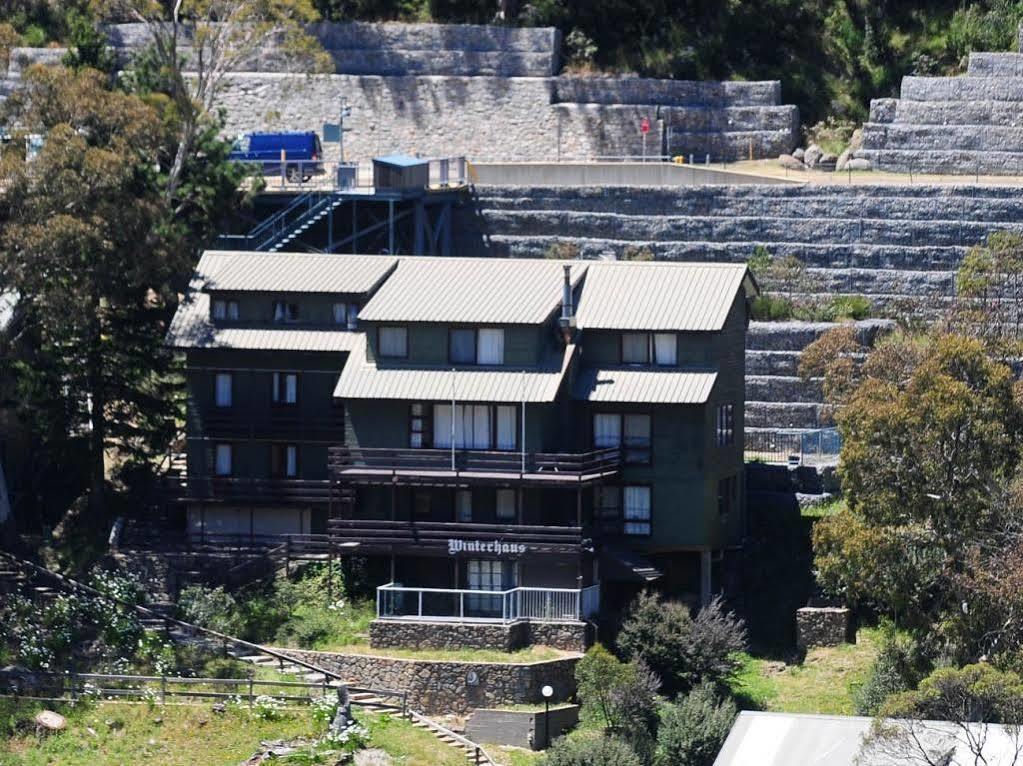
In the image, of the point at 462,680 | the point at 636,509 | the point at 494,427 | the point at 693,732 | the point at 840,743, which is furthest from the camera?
the point at 636,509

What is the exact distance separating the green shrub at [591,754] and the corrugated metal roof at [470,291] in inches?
452

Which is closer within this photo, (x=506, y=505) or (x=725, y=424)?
(x=506, y=505)

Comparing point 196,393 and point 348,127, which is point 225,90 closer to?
point 348,127

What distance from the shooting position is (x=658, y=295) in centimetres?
7838

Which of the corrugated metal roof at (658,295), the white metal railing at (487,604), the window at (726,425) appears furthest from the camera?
the window at (726,425)

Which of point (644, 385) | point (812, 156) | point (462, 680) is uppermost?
point (812, 156)

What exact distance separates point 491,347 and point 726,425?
5917 millimetres

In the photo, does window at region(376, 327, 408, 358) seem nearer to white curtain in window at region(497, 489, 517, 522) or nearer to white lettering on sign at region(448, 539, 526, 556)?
white curtain in window at region(497, 489, 517, 522)

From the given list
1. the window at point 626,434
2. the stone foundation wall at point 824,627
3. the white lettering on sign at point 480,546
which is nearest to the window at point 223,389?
the white lettering on sign at point 480,546

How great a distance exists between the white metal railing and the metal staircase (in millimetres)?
16289

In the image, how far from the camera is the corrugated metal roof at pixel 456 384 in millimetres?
76438

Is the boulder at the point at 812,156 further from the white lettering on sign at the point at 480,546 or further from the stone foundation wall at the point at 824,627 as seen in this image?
the white lettering on sign at the point at 480,546

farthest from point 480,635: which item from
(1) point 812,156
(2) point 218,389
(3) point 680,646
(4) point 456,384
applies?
(1) point 812,156

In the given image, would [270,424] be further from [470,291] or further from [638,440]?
[638,440]
